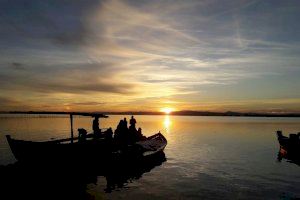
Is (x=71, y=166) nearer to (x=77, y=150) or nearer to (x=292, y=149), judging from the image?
(x=77, y=150)

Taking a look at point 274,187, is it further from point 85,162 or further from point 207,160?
point 85,162

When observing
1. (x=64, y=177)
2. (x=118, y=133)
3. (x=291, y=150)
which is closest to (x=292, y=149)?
(x=291, y=150)

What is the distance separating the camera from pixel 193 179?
2419 cm

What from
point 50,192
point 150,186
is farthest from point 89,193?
point 150,186

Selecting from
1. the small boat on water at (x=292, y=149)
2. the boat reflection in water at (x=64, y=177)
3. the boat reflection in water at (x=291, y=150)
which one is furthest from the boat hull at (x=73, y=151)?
the small boat on water at (x=292, y=149)

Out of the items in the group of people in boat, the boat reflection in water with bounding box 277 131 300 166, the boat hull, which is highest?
the group of people in boat

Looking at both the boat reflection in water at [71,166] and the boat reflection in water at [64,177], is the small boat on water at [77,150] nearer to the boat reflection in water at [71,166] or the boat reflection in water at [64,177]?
the boat reflection in water at [71,166]

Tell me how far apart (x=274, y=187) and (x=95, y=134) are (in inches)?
602

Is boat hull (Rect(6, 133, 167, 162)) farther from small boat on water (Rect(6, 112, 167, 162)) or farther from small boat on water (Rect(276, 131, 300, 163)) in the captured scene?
small boat on water (Rect(276, 131, 300, 163))

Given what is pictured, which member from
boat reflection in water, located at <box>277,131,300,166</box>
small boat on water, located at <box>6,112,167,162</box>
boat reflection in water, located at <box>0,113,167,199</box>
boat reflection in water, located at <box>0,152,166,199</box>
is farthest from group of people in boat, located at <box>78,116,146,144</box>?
boat reflection in water, located at <box>277,131,300,166</box>

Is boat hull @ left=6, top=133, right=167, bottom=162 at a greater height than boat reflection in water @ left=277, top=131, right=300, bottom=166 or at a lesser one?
greater

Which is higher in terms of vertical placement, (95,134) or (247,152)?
(95,134)

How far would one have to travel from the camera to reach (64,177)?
22156 mm

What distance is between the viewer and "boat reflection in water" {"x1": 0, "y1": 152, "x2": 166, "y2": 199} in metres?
16.9
